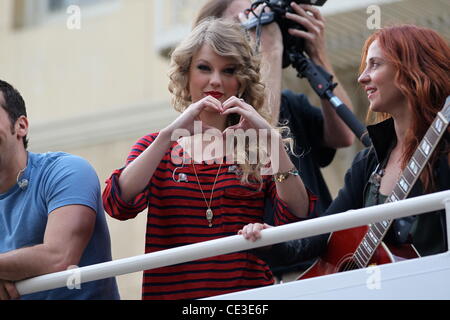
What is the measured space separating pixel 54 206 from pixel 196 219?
1.55ft

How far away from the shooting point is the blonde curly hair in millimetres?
4020

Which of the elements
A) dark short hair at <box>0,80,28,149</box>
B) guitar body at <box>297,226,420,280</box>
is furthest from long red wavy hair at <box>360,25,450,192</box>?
dark short hair at <box>0,80,28,149</box>

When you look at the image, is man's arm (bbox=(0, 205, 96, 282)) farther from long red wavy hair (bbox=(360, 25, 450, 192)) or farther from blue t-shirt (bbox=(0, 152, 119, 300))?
long red wavy hair (bbox=(360, 25, 450, 192))

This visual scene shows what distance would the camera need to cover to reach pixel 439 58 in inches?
154

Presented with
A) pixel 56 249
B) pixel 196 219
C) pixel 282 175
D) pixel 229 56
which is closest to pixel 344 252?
pixel 282 175

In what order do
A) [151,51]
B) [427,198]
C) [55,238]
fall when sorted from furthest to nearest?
1. [151,51]
2. [55,238]
3. [427,198]

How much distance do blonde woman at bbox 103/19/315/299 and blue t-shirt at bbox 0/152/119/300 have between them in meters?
0.17

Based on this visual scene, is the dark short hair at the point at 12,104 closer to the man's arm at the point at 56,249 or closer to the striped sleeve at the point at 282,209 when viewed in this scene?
the man's arm at the point at 56,249

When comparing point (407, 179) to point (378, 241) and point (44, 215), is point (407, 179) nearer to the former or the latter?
point (378, 241)

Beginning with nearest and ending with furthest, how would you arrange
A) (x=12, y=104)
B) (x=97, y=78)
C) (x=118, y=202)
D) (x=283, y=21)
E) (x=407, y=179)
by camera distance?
(x=407, y=179) < (x=118, y=202) < (x=12, y=104) < (x=283, y=21) < (x=97, y=78)

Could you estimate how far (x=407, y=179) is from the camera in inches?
146
